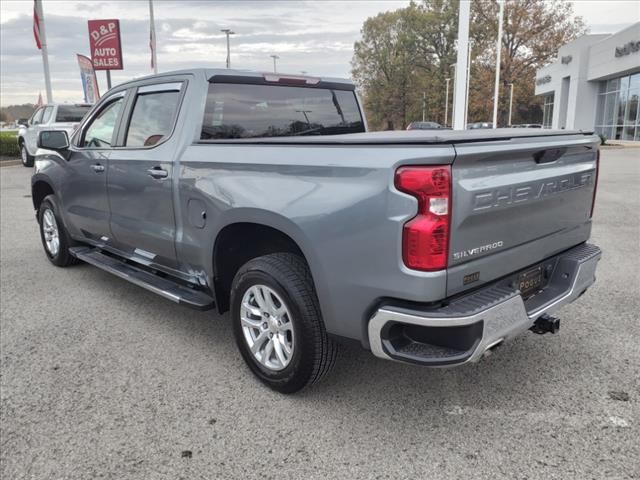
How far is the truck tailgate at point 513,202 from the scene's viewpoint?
2482 millimetres

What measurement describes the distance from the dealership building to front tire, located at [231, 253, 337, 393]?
3279 cm

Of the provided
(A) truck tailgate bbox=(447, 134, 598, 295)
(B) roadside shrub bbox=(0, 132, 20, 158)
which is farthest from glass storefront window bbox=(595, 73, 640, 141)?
(A) truck tailgate bbox=(447, 134, 598, 295)

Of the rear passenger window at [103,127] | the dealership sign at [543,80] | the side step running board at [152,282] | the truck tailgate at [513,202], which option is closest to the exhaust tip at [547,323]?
the truck tailgate at [513,202]

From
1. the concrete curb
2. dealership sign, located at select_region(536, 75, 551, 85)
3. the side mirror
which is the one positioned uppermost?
dealership sign, located at select_region(536, 75, 551, 85)

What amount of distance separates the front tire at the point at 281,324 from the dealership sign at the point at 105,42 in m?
20.6

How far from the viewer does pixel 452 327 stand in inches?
96.8

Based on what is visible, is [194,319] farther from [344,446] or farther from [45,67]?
[45,67]

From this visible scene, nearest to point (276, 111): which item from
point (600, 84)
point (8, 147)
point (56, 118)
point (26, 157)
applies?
point (56, 118)

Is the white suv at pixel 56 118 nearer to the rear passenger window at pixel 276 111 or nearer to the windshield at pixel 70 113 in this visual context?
the windshield at pixel 70 113

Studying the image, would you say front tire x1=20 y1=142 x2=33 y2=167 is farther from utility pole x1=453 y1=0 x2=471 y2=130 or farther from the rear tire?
the rear tire

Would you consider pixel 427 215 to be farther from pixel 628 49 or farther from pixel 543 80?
pixel 543 80

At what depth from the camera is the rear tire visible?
5.75 m

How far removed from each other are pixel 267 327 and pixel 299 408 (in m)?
0.50

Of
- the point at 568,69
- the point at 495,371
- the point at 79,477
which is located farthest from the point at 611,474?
the point at 568,69
